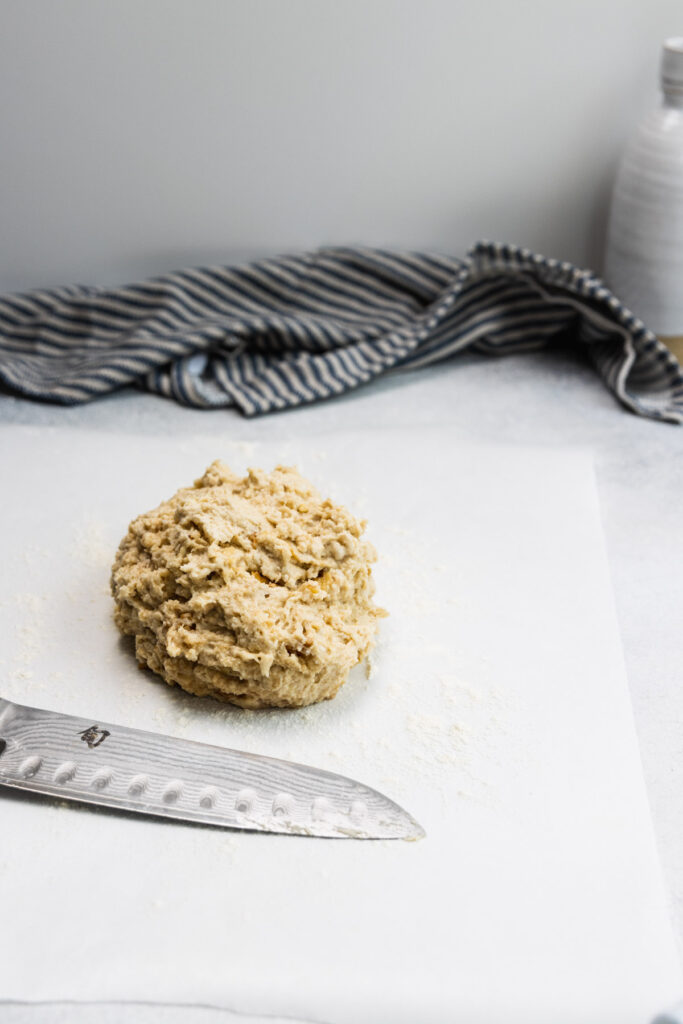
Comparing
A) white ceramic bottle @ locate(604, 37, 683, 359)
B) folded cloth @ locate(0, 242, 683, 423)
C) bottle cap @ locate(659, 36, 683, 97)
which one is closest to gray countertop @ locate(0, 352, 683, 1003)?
folded cloth @ locate(0, 242, 683, 423)

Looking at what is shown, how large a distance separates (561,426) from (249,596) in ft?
2.57

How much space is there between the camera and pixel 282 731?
1.04 meters

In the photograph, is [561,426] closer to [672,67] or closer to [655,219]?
[655,219]

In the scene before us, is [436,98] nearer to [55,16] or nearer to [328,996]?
[55,16]

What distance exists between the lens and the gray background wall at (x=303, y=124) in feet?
5.56

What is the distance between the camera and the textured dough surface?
3.38 ft

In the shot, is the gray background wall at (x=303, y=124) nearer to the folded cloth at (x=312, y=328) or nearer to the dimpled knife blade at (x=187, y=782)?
the folded cloth at (x=312, y=328)

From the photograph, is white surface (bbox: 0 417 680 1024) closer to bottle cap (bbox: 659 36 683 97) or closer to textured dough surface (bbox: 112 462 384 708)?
textured dough surface (bbox: 112 462 384 708)

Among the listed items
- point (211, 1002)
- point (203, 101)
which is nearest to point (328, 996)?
point (211, 1002)

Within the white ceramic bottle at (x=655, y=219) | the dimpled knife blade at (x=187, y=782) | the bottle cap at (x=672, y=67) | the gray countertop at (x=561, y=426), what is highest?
the bottle cap at (x=672, y=67)

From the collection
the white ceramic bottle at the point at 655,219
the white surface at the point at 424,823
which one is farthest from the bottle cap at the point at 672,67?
the white surface at the point at 424,823

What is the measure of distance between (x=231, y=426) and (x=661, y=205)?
0.78m

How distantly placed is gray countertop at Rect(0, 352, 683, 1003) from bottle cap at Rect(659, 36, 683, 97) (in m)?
0.47

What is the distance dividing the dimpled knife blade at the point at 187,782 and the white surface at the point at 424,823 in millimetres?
20
